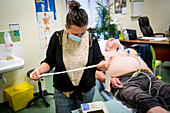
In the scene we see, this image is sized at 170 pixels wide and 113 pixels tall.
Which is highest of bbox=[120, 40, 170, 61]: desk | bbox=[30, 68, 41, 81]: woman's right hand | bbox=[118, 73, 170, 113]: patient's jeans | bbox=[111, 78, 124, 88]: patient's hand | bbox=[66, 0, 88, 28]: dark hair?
bbox=[66, 0, 88, 28]: dark hair

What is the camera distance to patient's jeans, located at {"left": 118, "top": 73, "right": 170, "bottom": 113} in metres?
1.20

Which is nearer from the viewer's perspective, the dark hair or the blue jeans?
the dark hair

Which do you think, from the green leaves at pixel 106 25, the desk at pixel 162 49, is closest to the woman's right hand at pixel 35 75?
the desk at pixel 162 49

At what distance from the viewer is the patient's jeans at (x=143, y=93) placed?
3.93ft

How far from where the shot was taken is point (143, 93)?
1.32 metres

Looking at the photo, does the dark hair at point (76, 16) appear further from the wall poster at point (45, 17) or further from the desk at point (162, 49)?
the desk at point (162, 49)

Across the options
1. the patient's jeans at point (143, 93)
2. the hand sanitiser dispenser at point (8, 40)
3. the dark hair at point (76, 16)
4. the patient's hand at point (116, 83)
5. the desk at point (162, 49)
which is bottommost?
the patient's jeans at point (143, 93)

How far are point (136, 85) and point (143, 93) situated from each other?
0.58 feet

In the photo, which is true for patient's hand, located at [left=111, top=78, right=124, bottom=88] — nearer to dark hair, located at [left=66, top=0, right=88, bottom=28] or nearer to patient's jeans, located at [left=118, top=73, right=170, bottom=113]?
patient's jeans, located at [left=118, top=73, right=170, bottom=113]

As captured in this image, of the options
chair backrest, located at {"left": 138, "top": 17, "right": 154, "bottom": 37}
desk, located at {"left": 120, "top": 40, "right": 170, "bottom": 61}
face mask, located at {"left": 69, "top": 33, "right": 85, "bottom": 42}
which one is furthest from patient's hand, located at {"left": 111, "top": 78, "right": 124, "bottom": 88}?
chair backrest, located at {"left": 138, "top": 17, "right": 154, "bottom": 37}

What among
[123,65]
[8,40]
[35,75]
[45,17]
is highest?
[45,17]

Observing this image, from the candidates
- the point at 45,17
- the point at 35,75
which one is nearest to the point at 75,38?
the point at 35,75

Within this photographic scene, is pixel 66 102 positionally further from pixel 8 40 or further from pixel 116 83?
pixel 8 40

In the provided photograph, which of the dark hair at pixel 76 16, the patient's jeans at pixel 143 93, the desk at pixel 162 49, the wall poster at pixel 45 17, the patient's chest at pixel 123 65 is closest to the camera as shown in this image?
the dark hair at pixel 76 16
